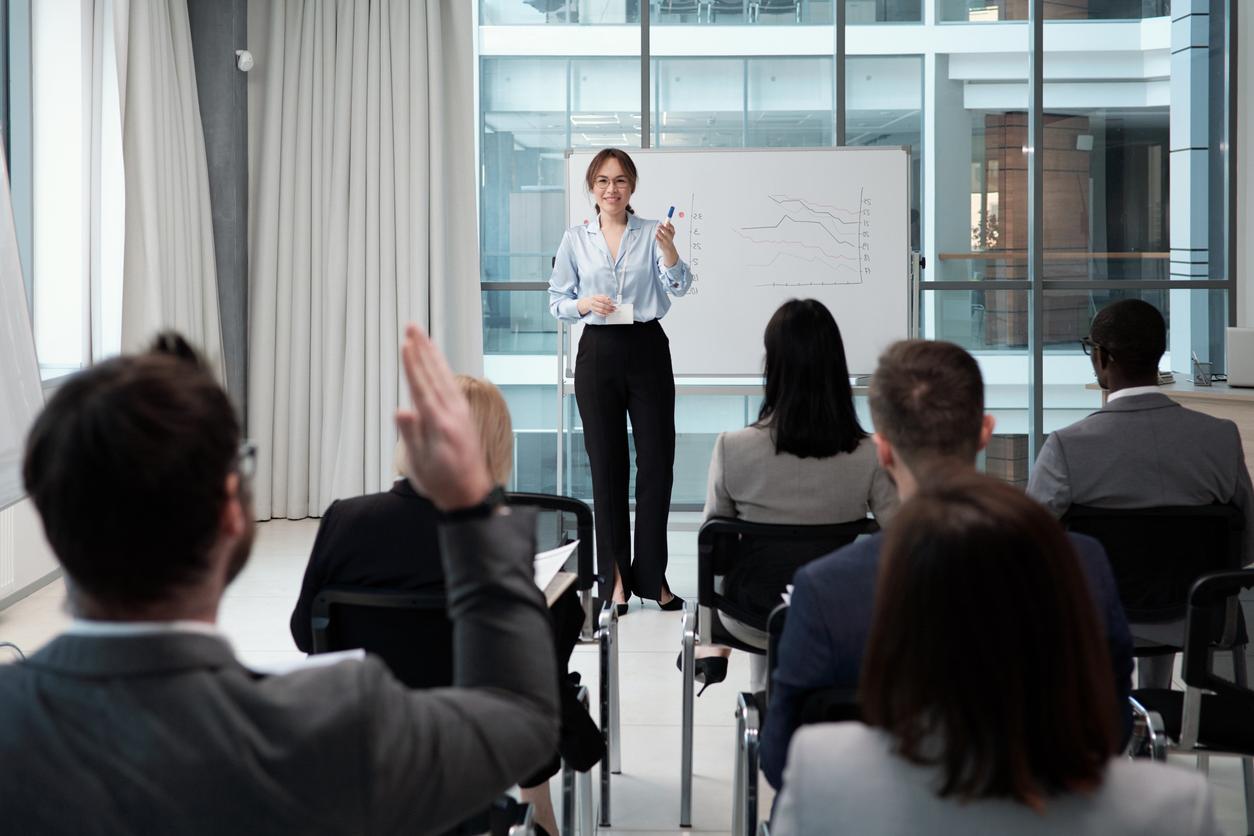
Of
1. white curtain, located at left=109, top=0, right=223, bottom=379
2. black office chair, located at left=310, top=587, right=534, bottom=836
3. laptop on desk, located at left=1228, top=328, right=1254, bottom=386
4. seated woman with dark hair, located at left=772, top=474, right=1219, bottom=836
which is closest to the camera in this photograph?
seated woman with dark hair, located at left=772, top=474, right=1219, bottom=836

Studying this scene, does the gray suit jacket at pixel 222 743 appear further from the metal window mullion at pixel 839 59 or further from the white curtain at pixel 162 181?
the metal window mullion at pixel 839 59

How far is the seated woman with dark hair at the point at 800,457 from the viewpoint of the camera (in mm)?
2775

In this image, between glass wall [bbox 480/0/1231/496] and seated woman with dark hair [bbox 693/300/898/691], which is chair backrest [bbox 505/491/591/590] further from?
glass wall [bbox 480/0/1231/496]

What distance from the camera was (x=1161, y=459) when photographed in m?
2.71

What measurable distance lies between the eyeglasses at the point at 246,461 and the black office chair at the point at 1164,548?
2.09 metres

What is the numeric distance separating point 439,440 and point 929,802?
1.57 feet

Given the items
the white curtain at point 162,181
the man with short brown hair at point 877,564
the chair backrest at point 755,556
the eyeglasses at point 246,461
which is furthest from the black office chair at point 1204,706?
the white curtain at point 162,181

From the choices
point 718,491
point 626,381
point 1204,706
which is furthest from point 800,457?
point 626,381

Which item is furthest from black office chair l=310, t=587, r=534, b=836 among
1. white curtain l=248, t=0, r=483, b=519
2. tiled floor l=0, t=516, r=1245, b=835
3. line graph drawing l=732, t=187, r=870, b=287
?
white curtain l=248, t=0, r=483, b=519

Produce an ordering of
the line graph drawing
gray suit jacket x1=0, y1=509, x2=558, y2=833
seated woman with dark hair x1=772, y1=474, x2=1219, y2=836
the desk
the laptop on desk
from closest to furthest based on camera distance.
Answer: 1. gray suit jacket x1=0, y1=509, x2=558, y2=833
2. seated woman with dark hair x1=772, y1=474, x2=1219, y2=836
3. the desk
4. the laptop on desk
5. the line graph drawing

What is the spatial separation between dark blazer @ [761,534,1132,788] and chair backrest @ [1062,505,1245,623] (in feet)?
3.32

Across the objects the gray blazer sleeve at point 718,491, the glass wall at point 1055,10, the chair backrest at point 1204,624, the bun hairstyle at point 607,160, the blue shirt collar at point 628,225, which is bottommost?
the chair backrest at point 1204,624

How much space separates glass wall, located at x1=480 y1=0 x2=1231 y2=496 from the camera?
664 centimetres

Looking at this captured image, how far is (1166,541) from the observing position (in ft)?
8.51
